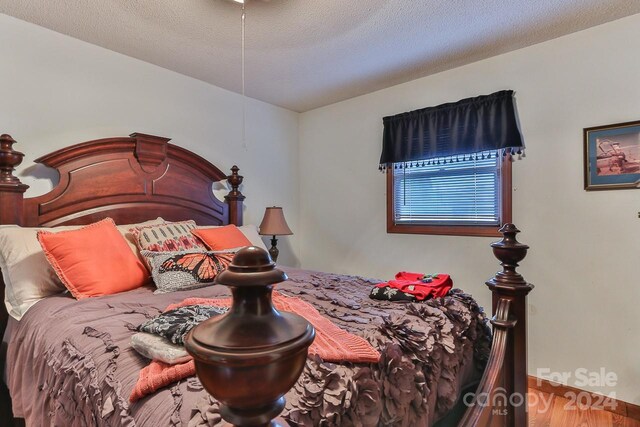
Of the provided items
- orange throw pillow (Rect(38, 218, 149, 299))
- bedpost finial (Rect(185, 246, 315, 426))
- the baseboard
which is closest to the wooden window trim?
the baseboard

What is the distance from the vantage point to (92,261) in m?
1.80

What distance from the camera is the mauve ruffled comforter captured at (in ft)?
2.78

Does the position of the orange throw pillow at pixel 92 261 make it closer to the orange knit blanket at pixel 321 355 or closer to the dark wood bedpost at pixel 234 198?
the orange knit blanket at pixel 321 355

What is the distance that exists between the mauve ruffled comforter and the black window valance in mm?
1432

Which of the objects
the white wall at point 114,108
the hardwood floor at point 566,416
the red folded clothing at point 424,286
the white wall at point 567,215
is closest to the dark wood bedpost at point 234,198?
the white wall at point 114,108

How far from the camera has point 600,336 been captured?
2.19 metres

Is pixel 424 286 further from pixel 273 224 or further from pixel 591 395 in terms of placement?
pixel 273 224

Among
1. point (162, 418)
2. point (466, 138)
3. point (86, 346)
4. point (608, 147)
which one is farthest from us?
A: point (466, 138)

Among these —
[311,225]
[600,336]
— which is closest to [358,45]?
[311,225]

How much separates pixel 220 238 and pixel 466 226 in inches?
76.9

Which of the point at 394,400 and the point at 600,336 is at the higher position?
the point at 394,400

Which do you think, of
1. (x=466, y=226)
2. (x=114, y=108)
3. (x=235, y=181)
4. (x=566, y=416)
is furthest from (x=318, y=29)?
(x=566, y=416)

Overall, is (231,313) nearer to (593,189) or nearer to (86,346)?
(86,346)

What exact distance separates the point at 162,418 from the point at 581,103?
2.84 meters
